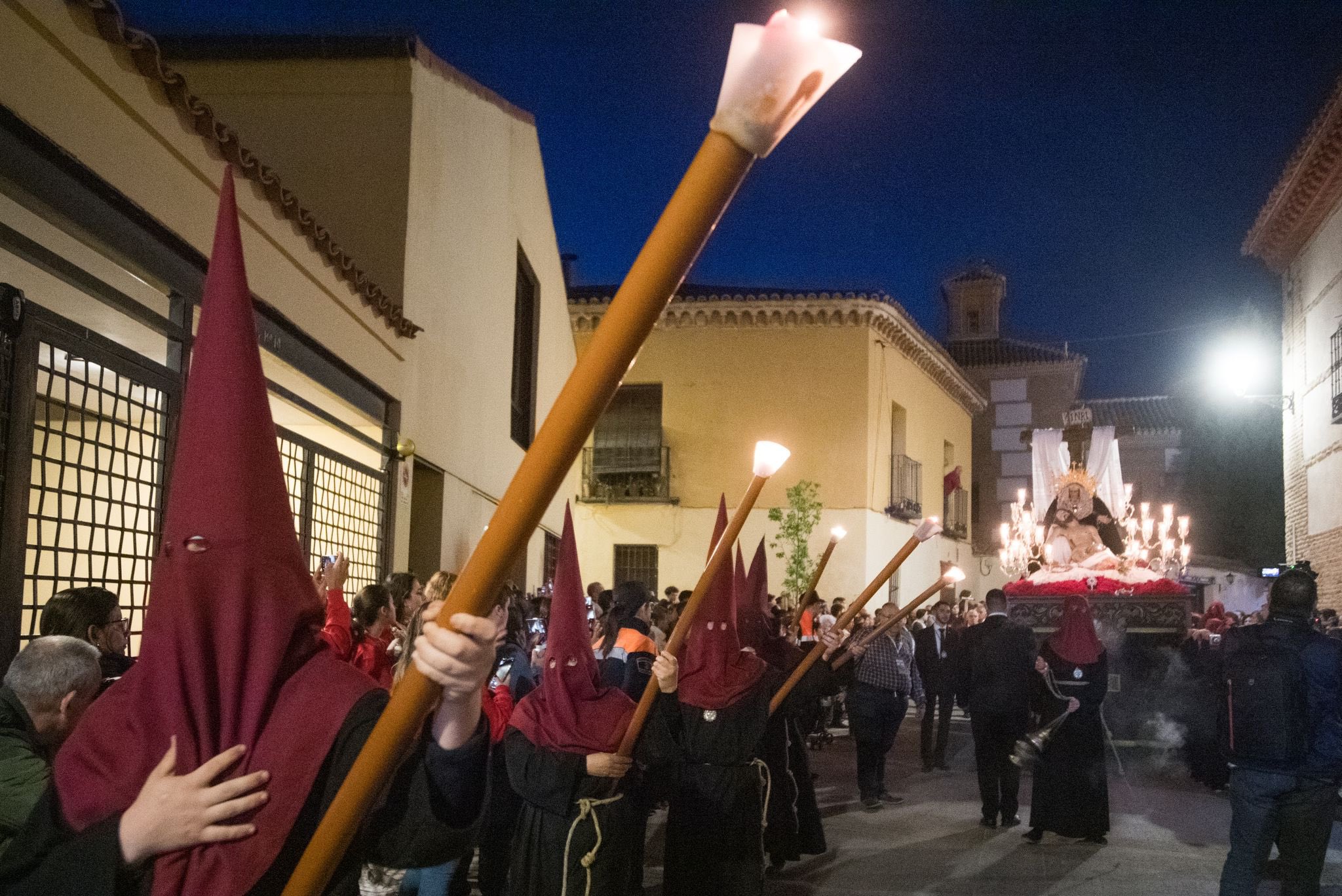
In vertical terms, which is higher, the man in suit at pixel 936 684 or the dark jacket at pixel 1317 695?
the dark jacket at pixel 1317 695

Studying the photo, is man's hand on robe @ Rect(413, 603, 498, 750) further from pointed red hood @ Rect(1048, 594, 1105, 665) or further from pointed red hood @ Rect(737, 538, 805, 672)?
pointed red hood @ Rect(1048, 594, 1105, 665)

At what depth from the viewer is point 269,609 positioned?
6.11ft

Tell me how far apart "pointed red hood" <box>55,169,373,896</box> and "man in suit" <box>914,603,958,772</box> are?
9952 mm

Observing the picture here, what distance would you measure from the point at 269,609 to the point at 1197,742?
12.3 metres

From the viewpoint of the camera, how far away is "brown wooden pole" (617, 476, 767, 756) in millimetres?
2721

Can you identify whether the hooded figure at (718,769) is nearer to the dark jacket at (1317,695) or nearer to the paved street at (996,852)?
the paved street at (996,852)

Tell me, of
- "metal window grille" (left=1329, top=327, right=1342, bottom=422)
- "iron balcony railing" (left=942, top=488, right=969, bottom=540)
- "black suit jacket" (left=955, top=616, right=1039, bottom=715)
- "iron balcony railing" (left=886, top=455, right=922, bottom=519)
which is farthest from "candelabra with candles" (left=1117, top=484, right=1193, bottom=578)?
"iron balcony railing" (left=942, top=488, right=969, bottom=540)

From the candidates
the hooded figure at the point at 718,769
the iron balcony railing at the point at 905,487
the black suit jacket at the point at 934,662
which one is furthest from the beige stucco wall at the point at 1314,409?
the hooded figure at the point at 718,769

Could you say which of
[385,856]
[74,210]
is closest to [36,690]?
[385,856]

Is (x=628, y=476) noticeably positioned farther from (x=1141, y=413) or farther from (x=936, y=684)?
(x=1141, y=413)

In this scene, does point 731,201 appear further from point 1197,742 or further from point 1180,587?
point 1180,587

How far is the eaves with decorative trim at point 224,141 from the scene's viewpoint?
17.9ft

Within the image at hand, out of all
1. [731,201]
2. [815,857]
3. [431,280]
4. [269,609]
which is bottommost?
[815,857]

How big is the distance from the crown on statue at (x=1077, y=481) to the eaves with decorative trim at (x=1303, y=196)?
537 cm
